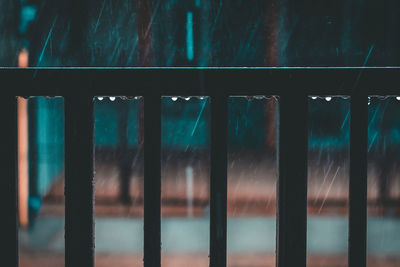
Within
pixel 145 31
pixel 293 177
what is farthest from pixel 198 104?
pixel 293 177

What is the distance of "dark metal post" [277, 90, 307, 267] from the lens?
0.77 metres

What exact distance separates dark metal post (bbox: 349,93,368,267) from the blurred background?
404 centimetres

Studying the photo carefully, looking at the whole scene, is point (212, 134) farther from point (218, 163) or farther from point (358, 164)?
point (358, 164)

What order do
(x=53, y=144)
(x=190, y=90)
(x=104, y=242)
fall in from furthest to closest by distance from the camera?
1. (x=53, y=144)
2. (x=104, y=242)
3. (x=190, y=90)

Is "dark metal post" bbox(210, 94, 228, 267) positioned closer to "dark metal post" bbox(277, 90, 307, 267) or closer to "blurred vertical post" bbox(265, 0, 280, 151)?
"dark metal post" bbox(277, 90, 307, 267)

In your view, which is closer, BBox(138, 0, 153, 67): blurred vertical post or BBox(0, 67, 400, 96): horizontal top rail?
BBox(0, 67, 400, 96): horizontal top rail

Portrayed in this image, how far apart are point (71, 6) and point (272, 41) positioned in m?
3.96

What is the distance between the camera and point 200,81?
2.44 feet

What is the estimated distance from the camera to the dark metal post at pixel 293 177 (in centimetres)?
77

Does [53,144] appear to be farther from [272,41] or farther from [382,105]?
[382,105]

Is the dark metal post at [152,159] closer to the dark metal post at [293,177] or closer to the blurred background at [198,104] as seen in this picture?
the dark metal post at [293,177]

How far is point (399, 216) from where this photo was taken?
6262 millimetres

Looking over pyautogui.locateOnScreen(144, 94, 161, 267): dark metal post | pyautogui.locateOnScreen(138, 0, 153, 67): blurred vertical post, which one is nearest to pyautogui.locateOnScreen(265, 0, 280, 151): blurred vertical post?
pyautogui.locateOnScreen(138, 0, 153, 67): blurred vertical post

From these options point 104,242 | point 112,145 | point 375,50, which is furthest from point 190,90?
point 112,145
